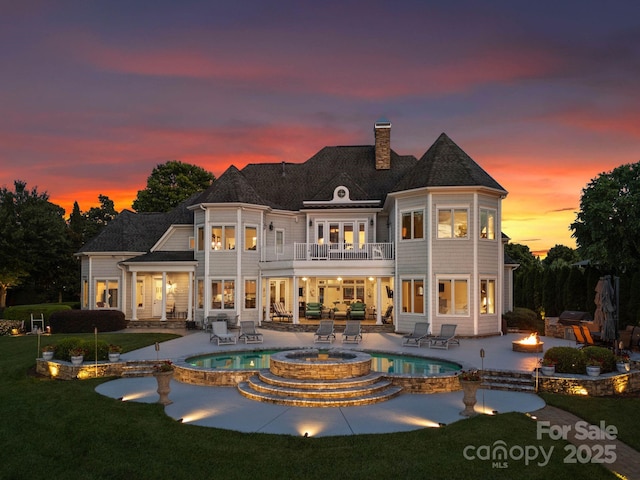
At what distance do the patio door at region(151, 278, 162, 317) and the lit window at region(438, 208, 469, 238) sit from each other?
17508 millimetres

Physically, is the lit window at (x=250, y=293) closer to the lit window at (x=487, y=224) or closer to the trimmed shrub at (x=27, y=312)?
the trimmed shrub at (x=27, y=312)

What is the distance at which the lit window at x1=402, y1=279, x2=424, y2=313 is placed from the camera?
2198 centimetres

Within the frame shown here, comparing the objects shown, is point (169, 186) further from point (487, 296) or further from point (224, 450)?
point (224, 450)

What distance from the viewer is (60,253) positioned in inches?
1594

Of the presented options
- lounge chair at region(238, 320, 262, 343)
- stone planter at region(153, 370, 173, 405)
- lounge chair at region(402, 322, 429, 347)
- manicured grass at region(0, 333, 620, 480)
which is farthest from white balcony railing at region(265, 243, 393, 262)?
manicured grass at region(0, 333, 620, 480)

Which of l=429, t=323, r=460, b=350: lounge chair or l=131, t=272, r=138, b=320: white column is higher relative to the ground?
l=131, t=272, r=138, b=320: white column

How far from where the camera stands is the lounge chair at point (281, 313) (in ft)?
84.5

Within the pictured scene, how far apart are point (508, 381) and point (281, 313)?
14.9 metres

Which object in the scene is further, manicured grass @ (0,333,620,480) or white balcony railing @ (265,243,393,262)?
white balcony railing @ (265,243,393,262)

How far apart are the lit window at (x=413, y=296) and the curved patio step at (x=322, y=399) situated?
33.5ft

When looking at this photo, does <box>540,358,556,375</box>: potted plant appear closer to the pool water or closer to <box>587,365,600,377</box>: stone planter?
<box>587,365,600,377</box>: stone planter

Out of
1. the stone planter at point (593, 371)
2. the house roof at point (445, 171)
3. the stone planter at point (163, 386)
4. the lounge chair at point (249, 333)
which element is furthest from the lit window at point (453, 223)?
the stone planter at point (163, 386)

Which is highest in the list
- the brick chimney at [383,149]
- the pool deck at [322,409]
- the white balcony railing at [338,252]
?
the brick chimney at [383,149]

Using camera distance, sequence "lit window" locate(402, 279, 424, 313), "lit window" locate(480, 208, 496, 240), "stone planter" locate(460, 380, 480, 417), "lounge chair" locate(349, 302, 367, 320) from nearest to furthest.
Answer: "stone planter" locate(460, 380, 480, 417) < "lit window" locate(480, 208, 496, 240) < "lit window" locate(402, 279, 424, 313) < "lounge chair" locate(349, 302, 367, 320)
